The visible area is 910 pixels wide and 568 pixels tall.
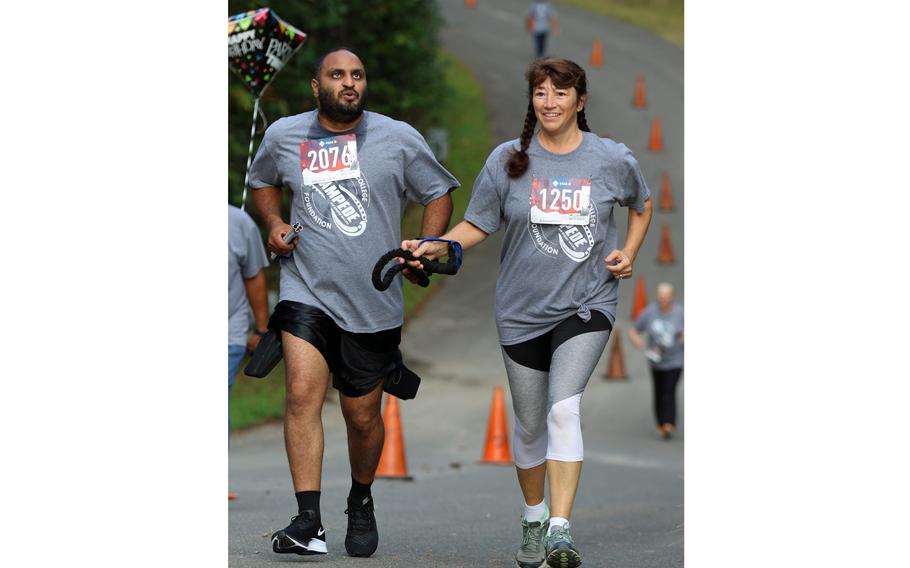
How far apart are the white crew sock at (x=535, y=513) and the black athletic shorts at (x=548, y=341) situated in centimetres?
60

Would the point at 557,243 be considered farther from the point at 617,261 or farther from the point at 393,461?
the point at 393,461

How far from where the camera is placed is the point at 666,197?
27938mm

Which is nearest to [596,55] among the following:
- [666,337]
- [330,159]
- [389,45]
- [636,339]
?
[389,45]

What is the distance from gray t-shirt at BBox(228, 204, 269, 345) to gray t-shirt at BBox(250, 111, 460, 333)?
2.19 metres

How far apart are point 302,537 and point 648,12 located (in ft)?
130

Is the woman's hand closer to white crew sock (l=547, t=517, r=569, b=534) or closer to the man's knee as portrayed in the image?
white crew sock (l=547, t=517, r=569, b=534)

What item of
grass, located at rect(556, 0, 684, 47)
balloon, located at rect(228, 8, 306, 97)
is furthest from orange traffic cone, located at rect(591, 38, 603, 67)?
balloon, located at rect(228, 8, 306, 97)

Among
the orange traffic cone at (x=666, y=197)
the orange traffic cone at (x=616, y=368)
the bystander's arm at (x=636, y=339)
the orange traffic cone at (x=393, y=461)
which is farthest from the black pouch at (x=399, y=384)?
the orange traffic cone at (x=666, y=197)

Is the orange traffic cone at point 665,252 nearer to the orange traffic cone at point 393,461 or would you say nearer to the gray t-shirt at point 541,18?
the gray t-shirt at point 541,18
